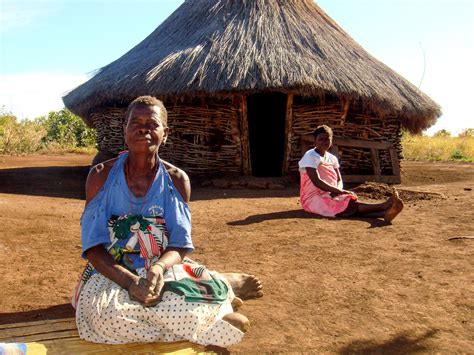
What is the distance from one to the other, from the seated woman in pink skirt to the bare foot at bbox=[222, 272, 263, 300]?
276 cm

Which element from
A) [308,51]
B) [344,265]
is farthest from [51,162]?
[344,265]

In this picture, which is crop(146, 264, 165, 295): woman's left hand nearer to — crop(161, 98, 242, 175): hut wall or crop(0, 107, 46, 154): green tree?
crop(161, 98, 242, 175): hut wall

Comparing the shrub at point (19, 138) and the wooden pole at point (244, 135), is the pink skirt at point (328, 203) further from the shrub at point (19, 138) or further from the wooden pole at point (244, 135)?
the shrub at point (19, 138)

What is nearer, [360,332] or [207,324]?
[207,324]

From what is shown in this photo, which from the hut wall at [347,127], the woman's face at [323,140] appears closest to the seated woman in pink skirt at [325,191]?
the woman's face at [323,140]

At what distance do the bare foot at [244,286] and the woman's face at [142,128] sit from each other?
37.4 inches

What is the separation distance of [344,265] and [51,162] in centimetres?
955

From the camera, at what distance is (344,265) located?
4.04m

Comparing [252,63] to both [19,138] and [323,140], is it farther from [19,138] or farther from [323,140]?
[19,138]

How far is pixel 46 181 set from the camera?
29.8 ft

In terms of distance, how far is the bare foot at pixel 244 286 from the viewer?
3.16m

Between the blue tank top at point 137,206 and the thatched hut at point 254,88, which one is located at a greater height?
the thatched hut at point 254,88

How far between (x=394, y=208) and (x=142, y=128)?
3528 mm

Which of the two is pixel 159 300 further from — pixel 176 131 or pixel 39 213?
pixel 176 131
